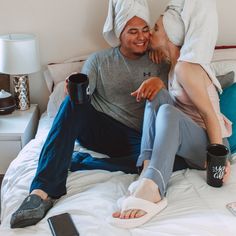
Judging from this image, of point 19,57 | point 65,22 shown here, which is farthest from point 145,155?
point 65,22

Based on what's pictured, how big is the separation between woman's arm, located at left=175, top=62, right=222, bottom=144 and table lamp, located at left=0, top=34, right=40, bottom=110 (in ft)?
3.13

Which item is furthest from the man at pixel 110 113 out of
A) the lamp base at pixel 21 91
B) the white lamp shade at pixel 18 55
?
the lamp base at pixel 21 91

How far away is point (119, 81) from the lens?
204 centimetres

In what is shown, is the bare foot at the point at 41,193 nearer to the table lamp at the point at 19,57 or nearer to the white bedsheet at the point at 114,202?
the white bedsheet at the point at 114,202

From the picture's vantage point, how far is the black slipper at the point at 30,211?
1339 mm

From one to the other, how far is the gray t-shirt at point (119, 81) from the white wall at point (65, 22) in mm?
401

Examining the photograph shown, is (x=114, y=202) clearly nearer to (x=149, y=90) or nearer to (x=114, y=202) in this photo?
(x=114, y=202)

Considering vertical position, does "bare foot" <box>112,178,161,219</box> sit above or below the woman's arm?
below

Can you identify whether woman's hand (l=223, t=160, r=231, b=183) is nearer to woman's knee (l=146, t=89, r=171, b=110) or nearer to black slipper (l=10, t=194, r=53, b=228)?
woman's knee (l=146, t=89, r=171, b=110)

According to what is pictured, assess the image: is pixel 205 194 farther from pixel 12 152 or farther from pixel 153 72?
pixel 12 152

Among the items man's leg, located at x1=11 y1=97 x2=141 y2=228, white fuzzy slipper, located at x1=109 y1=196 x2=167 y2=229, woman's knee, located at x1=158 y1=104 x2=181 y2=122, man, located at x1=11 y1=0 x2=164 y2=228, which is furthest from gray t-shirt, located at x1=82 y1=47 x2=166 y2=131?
white fuzzy slipper, located at x1=109 y1=196 x2=167 y2=229

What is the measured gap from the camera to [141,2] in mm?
2004

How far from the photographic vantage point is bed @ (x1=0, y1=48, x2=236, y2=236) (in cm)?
127

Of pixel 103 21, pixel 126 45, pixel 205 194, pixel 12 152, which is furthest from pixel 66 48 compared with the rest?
pixel 205 194
